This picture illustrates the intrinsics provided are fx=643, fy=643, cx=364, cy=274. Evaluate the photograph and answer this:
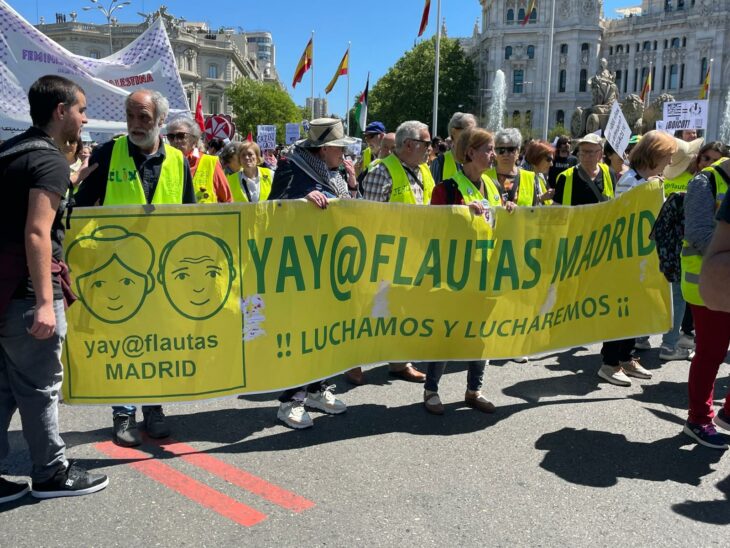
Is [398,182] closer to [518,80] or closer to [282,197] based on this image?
[282,197]

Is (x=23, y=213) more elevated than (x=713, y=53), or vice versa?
(x=713, y=53)

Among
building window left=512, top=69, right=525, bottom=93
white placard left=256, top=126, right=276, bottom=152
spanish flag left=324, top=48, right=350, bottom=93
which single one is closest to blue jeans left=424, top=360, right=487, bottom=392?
white placard left=256, top=126, right=276, bottom=152

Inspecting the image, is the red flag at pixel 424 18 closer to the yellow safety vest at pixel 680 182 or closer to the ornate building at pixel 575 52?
the yellow safety vest at pixel 680 182

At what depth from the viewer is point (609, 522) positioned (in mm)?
3061

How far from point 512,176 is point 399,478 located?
305 cm

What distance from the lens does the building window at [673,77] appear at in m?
88.2

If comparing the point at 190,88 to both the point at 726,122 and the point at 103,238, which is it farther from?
the point at 103,238

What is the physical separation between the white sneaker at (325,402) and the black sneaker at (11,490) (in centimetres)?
183

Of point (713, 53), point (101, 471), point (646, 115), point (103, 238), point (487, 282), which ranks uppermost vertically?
point (713, 53)

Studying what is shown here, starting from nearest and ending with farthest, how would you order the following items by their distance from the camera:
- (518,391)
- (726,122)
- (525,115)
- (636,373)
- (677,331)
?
(518,391) < (636,373) < (677,331) < (726,122) < (525,115)

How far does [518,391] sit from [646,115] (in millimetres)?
41383

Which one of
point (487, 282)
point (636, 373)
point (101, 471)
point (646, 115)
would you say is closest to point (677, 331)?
point (636, 373)

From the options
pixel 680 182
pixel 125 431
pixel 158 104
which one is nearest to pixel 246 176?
pixel 158 104

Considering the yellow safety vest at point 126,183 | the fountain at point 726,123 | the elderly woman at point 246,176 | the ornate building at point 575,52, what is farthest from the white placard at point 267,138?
the ornate building at point 575,52
